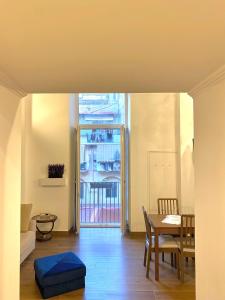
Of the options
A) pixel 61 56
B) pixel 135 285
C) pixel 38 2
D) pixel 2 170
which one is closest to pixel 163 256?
pixel 135 285

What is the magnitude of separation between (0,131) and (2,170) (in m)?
0.28

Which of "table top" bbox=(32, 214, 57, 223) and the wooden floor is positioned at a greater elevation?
"table top" bbox=(32, 214, 57, 223)

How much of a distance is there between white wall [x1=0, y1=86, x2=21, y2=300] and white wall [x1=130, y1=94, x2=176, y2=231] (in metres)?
3.91

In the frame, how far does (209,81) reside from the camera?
6.04 feet

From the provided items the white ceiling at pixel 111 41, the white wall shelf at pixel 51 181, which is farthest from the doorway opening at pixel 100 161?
the white ceiling at pixel 111 41

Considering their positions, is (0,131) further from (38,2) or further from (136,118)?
(136,118)

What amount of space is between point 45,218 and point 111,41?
4.97 meters

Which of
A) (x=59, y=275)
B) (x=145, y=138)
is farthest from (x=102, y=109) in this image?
(x=59, y=275)

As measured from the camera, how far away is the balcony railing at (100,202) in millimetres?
6883

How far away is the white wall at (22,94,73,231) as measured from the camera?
19.4ft

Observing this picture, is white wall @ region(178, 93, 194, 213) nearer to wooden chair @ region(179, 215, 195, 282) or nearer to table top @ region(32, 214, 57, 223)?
wooden chair @ region(179, 215, 195, 282)

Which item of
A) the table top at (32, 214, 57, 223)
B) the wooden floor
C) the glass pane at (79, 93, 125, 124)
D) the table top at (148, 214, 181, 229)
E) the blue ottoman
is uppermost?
the glass pane at (79, 93, 125, 124)

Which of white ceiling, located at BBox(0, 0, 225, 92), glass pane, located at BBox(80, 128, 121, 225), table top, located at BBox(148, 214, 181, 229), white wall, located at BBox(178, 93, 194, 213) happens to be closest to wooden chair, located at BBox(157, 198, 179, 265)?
white wall, located at BBox(178, 93, 194, 213)

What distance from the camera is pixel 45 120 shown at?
236 inches
